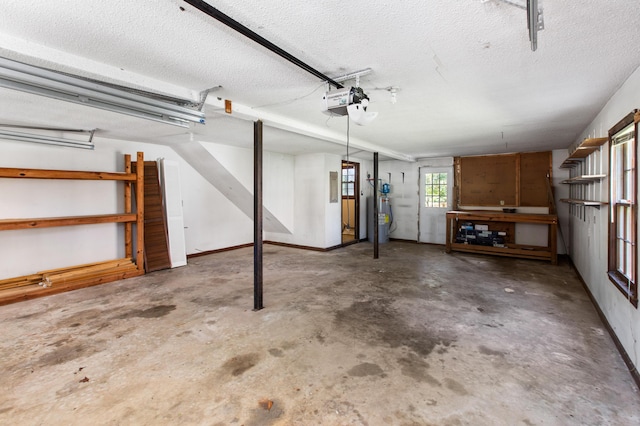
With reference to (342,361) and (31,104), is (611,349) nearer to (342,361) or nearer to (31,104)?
(342,361)

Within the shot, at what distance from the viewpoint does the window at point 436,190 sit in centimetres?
769

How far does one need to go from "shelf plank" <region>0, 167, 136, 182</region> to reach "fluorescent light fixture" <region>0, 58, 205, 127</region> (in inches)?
92.9

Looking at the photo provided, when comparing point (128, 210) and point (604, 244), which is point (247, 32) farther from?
point (128, 210)

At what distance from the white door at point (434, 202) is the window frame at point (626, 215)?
4.75 metres

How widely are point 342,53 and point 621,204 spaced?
2.76 metres

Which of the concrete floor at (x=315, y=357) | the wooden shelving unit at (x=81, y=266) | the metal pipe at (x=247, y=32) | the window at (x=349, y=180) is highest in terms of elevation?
the metal pipe at (x=247, y=32)

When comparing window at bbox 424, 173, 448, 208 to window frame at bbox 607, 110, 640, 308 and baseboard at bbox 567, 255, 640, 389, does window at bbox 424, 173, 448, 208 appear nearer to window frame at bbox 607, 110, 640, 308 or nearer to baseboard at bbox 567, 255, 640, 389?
baseboard at bbox 567, 255, 640, 389

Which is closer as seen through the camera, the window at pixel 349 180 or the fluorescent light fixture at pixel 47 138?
the fluorescent light fixture at pixel 47 138

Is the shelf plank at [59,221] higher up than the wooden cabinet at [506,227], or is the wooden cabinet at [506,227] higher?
the shelf plank at [59,221]

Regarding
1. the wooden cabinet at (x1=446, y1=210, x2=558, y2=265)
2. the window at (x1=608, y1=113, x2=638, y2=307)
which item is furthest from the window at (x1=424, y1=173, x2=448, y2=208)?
the window at (x1=608, y1=113, x2=638, y2=307)

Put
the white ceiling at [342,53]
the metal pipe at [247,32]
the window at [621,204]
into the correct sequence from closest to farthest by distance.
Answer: the metal pipe at [247,32] → the white ceiling at [342,53] → the window at [621,204]

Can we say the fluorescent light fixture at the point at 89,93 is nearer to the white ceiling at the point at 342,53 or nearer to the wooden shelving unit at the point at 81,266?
the white ceiling at the point at 342,53

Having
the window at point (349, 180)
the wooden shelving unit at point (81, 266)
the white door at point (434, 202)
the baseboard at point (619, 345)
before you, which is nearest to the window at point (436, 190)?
the white door at point (434, 202)

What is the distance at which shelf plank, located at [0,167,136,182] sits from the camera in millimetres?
3791
